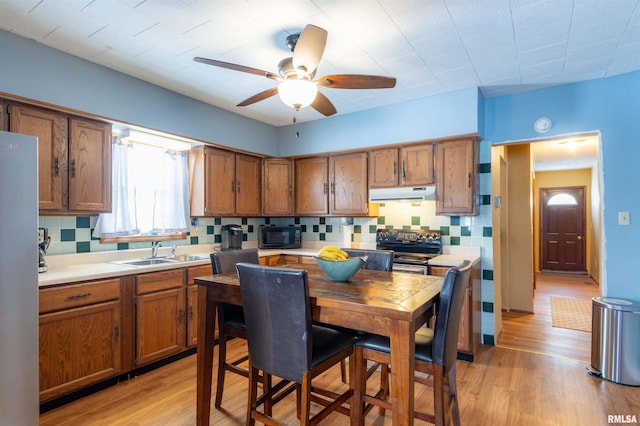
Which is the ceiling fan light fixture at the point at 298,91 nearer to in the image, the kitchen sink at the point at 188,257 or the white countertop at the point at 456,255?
the white countertop at the point at 456,255

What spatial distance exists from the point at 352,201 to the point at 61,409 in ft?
9.83

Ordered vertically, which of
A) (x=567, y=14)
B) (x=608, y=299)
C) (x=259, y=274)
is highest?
(x=567, y=14)

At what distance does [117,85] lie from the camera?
2689 mm

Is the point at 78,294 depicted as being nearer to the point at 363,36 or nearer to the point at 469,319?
the point at 363,36

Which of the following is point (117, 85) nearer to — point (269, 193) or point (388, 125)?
point (269, 193)

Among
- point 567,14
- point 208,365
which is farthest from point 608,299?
point 208,365

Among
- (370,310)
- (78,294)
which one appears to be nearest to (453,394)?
(370,310)

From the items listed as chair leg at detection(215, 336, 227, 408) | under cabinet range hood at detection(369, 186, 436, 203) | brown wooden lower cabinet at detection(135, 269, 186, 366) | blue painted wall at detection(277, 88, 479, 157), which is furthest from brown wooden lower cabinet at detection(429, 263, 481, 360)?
brown wooden lower cabinet at detection(135, 269, 186, 366)

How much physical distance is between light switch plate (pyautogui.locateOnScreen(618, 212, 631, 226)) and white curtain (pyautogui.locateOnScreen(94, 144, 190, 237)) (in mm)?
3967

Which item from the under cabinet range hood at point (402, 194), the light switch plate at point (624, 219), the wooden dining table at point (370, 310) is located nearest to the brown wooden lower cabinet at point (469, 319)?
the under cabinet range hood at point (402, 194)

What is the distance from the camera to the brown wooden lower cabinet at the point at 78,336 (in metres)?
2.14

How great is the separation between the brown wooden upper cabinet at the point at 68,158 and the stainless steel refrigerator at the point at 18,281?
57 cm

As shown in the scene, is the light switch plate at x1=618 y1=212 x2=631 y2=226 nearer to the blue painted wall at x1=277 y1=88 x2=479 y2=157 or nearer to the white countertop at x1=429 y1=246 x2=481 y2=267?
the white countertop at x1=429 y1=246 x2=481 y2=267

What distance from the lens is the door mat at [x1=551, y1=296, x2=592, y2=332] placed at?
3.90 metres
